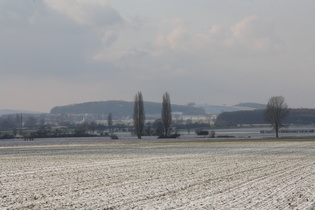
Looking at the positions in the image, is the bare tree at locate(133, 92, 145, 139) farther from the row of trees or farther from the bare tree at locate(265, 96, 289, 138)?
the bare tree at locate(265, 96, 289, 138)

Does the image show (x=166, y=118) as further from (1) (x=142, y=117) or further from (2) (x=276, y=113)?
(2) (x=276, y=113)

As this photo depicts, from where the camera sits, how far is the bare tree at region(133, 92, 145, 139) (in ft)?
371

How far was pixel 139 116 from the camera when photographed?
381 ft

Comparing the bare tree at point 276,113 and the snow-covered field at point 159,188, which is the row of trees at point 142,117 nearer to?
the bare tree at point 276,113

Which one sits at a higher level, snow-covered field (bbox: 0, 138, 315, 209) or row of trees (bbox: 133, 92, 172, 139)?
row of trees (bbox: 133, 92, 172, 139)

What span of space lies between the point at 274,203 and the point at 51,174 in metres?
14.0

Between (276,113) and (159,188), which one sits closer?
(159,188)

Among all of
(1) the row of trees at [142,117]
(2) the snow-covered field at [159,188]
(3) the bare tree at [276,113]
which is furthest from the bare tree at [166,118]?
(2) the snow-covered field at [159,188]

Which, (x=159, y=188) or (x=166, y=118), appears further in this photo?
(x=166, y=118)

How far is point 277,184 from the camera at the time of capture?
22453 millimetres

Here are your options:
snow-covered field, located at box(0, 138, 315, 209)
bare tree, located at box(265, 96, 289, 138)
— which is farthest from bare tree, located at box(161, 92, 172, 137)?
snow-covered field, located at box(0, 138, 315, 209)

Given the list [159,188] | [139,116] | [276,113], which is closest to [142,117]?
[139,116]

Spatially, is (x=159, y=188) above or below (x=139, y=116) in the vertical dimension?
below

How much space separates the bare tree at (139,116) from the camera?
371 ft
